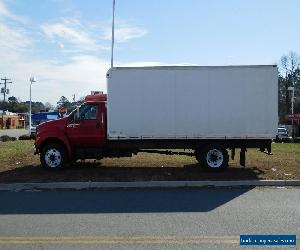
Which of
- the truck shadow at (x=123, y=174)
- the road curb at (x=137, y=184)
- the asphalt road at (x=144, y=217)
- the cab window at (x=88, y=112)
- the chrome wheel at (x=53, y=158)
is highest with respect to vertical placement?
the cab window at (x=88, y=112)

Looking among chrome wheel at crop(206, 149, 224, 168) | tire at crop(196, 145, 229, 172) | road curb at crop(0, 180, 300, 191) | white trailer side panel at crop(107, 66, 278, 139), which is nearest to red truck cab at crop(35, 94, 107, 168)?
white trailer side panel at crop(107, 66, 278, 139)

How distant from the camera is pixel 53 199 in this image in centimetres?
1104

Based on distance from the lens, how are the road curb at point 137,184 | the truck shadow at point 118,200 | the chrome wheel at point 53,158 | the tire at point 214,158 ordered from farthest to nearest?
the chrome wheel at point 53,158
the tire at point 214,158
the road curb at point 137,184
the truck shadow at point 118,200

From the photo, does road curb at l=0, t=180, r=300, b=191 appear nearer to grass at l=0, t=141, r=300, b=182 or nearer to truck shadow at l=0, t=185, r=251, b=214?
truck shadow at l=0, t=185, r=251, b=214

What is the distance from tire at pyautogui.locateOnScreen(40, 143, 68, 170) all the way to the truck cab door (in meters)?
0.49

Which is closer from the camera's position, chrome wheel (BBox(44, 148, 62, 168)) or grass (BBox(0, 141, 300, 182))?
grass (BBox(0, 141, 300, 182))

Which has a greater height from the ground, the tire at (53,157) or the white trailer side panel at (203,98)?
the white trailer side panel at (203,98)

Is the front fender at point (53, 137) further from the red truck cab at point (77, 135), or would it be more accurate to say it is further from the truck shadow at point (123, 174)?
the truck shadow at point (123, 174)

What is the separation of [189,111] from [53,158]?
4472 mm

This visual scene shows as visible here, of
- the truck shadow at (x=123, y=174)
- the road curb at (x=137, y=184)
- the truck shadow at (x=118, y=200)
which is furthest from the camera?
the truck shadow at (x=123, y=174)

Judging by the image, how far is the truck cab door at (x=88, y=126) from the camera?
1547cm

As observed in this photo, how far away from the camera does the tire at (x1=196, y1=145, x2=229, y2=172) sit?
15.2m

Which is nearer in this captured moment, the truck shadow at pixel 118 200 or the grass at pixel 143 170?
the truck shadow at pixel 118 200

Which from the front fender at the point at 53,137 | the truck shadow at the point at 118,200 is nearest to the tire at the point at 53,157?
the front fender at the point at 53,137
